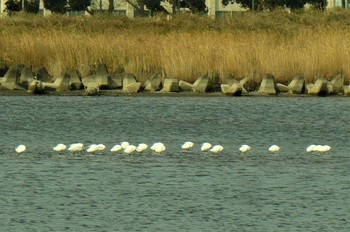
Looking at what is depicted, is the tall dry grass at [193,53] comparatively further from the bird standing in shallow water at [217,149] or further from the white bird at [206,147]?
the bird standing in shallow water at [217,149]

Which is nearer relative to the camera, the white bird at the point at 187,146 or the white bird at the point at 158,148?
the white bird at the point at 158,148

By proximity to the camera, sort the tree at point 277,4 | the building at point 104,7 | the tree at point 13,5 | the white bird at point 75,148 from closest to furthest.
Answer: the white bird at point 75,148 → the tree at point 277,4 → the tree at point 13,5 → the building at point 104,7

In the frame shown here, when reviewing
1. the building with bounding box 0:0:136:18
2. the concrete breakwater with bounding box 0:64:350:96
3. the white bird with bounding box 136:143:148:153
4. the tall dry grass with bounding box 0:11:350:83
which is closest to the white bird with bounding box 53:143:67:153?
the white bird with bounding box 136:143:148:153

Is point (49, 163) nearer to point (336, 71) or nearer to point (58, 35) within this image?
point (336, 71)

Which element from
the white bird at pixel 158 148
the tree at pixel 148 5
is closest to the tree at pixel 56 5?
the tree at pixel 148 5

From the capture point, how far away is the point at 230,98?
116 feet

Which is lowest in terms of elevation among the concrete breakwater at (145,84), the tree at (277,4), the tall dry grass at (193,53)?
the concrete breakwater at (145,84)

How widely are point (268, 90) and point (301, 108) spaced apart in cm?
346

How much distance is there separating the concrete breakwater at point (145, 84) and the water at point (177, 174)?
441cm

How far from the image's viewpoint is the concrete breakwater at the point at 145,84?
35.6 metres

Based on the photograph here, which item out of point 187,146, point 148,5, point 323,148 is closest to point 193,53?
point 187,146

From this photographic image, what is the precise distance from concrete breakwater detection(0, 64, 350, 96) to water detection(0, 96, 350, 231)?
441cm

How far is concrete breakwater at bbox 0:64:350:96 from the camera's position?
3562 cm

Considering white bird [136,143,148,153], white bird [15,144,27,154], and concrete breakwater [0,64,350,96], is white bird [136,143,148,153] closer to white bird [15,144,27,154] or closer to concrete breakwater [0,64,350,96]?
white bird [15,144,27,154]
